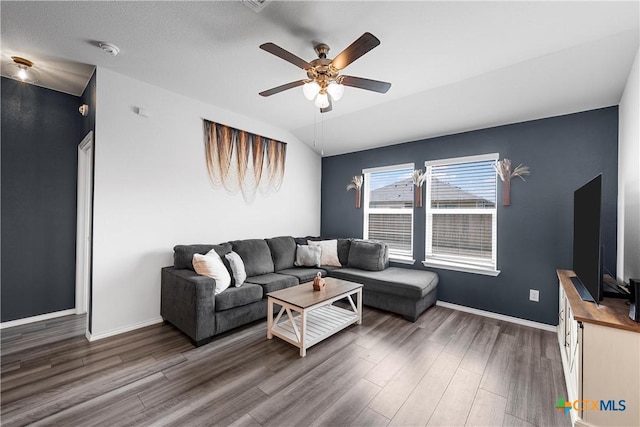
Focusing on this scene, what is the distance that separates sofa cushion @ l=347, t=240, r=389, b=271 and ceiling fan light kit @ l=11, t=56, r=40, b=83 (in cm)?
437

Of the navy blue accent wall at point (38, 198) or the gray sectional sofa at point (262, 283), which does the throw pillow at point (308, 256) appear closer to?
the gray sectional sofa at point (262, 283)

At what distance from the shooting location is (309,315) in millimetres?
3281

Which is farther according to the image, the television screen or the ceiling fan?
the ceiling fan

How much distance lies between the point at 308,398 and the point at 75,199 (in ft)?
12.2

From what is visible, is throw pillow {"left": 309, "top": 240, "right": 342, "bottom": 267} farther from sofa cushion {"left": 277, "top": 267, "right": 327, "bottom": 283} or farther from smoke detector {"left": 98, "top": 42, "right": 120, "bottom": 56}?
smoke detector {"left": 98, "top": 42, "right": 120, "bottom": 56}

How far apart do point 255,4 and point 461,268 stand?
12.4 ft

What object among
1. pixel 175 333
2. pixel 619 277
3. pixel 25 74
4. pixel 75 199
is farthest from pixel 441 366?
pixel 25 74

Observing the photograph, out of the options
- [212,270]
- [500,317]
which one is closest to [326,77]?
[212,270]

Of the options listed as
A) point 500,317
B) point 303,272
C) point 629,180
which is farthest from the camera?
point 303,272

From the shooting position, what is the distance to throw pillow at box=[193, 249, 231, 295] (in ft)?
9.23

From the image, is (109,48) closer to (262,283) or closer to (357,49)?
(357,49)

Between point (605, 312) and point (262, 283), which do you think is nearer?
point (605, 312)

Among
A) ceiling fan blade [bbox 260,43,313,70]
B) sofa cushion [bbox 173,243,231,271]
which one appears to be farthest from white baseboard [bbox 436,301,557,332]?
ceiling fan blade [bbox 260,43,313,70]

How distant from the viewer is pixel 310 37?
218cm
